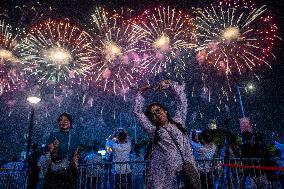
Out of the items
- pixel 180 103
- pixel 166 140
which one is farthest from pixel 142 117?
pixel 180 103

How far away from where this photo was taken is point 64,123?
17.0 feet

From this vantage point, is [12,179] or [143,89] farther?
[12,179]

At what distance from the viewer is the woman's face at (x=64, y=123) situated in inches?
203

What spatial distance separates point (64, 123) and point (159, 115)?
191cm

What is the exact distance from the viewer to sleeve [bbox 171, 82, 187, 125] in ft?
14.6

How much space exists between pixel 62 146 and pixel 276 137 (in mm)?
9380

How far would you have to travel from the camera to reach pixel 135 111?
451 centimetres

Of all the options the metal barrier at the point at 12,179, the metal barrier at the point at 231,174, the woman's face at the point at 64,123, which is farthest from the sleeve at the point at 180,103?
the metal barrier at the point at 12,179

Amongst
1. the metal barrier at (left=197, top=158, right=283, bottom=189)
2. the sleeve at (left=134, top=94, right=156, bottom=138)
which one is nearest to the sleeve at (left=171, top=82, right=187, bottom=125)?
the sleeve at (left=134, top=94, right=156, bottom=138)

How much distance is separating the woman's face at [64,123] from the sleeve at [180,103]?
2061 mm

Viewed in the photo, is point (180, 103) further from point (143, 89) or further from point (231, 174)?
point (231, 174)

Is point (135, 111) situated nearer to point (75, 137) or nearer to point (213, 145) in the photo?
point (75, 137)

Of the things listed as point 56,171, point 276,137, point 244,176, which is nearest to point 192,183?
point 56,171

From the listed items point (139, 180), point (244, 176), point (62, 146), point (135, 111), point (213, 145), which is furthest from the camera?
point (139, 180)
